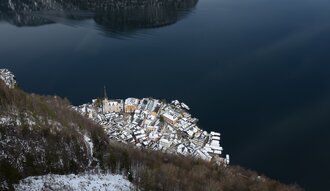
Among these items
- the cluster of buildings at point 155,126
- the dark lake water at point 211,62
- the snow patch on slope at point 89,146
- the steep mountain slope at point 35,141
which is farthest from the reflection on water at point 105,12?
the steep mountain slope at point 35,141

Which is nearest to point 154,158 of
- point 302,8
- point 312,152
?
→ point 312,152

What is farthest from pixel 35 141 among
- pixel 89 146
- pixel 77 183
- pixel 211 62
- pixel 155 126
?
pixel 211 62

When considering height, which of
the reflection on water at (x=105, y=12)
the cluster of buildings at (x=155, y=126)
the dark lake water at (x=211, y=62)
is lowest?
the cluster of buildings at (x=155, y=126)

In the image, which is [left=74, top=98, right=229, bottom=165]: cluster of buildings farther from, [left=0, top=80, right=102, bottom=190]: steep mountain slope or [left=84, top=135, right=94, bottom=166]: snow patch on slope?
[left=0, top=80, right=102, bottom=190]: steep mountain slope

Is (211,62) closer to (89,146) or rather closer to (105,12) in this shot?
(105,12)

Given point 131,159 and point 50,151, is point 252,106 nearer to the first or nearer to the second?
point 131,159

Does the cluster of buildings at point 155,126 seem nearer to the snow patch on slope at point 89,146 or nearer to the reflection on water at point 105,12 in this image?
the snow patch on slope at point 89,146

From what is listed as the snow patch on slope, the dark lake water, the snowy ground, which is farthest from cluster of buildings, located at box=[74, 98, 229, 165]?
the snowy ground
